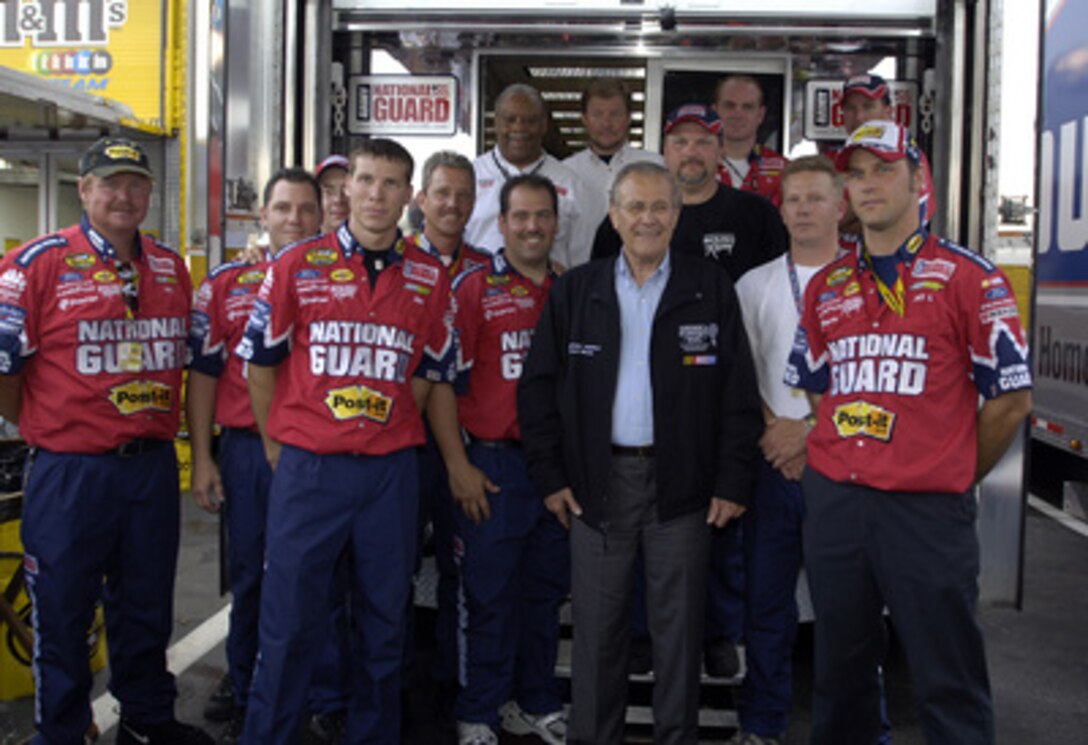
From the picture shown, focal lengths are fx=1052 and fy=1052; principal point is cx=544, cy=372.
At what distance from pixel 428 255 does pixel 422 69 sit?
64.1 inches

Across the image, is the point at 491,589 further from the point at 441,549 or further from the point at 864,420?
the point at 864,420

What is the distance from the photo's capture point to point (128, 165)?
313 cm

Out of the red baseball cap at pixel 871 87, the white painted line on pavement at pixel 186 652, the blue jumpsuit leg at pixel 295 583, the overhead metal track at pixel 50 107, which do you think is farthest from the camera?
the overhead metal track at pixel 50 107

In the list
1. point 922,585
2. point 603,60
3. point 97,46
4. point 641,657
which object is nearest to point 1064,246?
point 603,60

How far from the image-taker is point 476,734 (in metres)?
3.38

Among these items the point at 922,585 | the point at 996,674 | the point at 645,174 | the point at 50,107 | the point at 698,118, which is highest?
the point at 50,107

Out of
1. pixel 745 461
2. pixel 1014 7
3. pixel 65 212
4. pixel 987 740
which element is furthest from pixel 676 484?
pixel 65 212

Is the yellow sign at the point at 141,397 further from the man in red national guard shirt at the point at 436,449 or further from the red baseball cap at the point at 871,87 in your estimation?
the red baseball cap at the point at 871,87

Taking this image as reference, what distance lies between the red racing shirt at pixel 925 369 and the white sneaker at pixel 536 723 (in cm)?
138

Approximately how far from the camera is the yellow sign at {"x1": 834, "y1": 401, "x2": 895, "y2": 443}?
8.46 feet

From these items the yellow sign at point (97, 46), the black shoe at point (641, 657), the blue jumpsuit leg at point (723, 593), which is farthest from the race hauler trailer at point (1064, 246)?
the yellow sign at point (97, 46)

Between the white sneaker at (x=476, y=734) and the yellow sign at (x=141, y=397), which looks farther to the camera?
the white sneaker at (x=476, y=734)

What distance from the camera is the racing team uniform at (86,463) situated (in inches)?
120

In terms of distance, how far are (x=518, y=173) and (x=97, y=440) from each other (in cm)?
197
